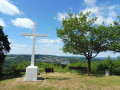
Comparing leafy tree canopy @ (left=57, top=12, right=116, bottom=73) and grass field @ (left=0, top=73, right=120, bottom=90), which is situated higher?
leafy tree canopy @ (left=57, top=12, right=116, bottom=73)

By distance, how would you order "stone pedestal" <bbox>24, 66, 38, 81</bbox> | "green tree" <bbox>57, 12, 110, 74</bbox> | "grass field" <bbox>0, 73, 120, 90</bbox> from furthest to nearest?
"green tree" <bbox>57, 12, 110, 74</bbox>
"stone pedestal" <bbox>24, 66, 38, 81</bbox>
"grass field" <bbox>0, 73, 120, 90</bbox>

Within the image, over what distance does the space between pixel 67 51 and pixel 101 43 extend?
13.5 ft

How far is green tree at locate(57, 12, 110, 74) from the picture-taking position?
34.1 ft

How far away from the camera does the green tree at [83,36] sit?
410 inches

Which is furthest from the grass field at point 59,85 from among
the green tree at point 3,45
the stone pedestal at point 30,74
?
the green tree at point 3,45

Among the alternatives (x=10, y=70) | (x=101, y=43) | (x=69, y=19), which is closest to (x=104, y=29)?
(x=101, y=43)

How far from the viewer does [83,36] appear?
1023cm

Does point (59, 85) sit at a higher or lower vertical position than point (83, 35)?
lower

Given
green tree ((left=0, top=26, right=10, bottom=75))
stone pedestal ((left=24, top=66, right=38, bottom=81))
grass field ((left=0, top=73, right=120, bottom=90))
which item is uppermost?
green tree ((left=0, top=26, right=10, bottom=75))

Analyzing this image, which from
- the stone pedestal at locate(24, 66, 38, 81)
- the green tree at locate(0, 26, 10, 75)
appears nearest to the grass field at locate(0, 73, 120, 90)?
the stone pedestal at locate(24, 66, 38, 81)

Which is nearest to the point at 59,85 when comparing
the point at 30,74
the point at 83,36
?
the point at 30,74

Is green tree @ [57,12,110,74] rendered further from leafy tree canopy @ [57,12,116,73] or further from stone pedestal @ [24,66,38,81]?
stone pedestal @ [24,66,38,81]

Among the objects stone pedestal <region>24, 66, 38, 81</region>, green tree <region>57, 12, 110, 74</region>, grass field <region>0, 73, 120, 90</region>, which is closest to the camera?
grass field <region>0, 73, 120, 90</region>

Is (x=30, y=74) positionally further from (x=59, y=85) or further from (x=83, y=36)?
(x=83, y=36)
